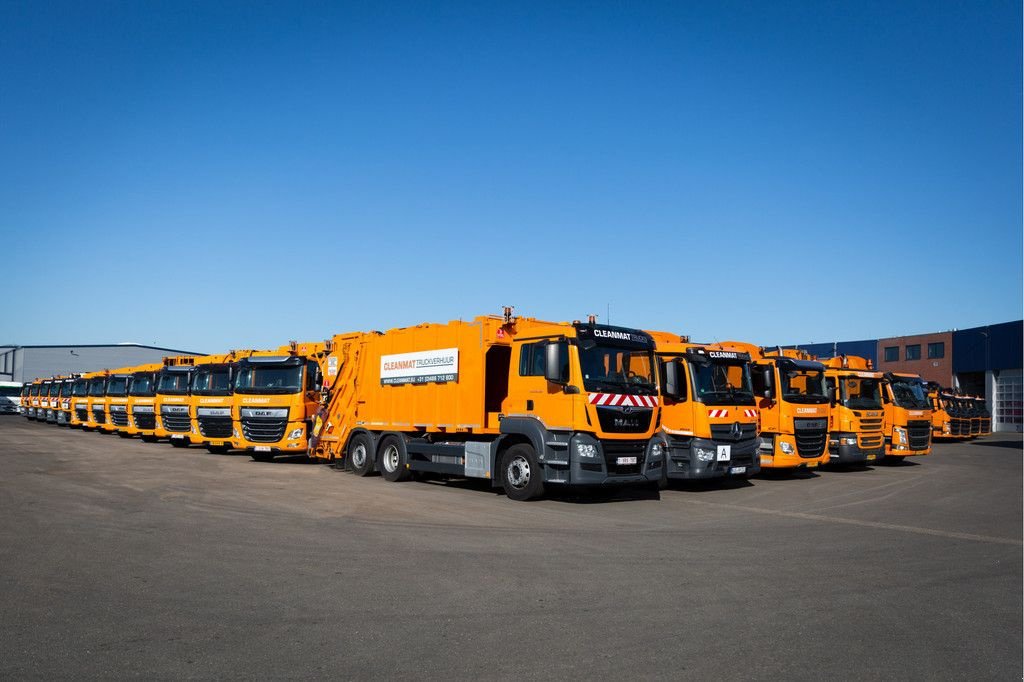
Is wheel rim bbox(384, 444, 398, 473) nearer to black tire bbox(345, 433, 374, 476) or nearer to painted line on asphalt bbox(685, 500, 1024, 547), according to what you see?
black tire bbox(345, 433, 374, 476)

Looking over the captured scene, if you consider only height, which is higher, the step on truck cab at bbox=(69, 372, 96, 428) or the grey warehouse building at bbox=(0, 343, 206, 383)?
the grey warehouse building at bbox=(0, 343, 206, 383)

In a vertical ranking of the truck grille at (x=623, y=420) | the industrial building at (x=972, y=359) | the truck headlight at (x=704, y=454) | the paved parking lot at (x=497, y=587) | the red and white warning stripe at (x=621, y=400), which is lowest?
the paved parking lot at (x=497, y=587)

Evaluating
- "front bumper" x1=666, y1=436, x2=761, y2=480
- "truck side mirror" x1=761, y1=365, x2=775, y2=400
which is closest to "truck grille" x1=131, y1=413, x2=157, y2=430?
"front bumper" x1=666, y1=436, x2=761, y2=480

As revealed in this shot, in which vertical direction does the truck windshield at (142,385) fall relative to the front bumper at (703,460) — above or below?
above

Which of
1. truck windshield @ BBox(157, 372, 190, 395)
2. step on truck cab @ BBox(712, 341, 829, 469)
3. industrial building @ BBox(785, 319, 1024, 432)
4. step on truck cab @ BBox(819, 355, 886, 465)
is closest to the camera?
step on truck cab @ BBox(712, 341, 829, 469)

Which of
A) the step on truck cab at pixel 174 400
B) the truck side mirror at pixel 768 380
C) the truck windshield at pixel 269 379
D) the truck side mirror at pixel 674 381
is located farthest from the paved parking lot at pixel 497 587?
the step on truck cab at pixel 174 400

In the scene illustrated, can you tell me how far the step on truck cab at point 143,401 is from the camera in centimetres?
2875

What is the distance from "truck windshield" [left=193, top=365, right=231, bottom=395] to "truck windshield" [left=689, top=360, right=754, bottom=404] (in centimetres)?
1364

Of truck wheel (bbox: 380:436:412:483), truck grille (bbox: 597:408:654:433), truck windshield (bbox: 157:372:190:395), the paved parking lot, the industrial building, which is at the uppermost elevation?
the industrial building

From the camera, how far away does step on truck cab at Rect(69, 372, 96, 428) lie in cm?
3659

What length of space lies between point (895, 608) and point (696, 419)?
8.50m

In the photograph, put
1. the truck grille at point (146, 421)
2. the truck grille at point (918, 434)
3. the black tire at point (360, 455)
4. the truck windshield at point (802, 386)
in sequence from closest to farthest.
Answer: the black tire at point (360, 455), the truck windshield at point (802, 386), the truck grille at point (918, 434), the truck grille at point (146, 421)

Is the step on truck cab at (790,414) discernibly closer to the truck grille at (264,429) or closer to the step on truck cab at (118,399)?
the truck grille at (264,429)

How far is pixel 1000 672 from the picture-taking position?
15.9 feet
